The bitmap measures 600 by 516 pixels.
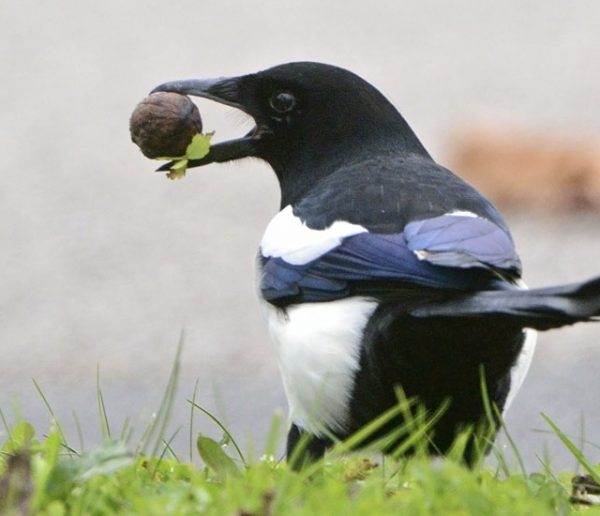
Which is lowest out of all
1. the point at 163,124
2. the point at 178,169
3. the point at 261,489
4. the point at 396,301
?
the point at 261,489

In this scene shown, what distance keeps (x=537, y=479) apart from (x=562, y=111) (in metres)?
6.89

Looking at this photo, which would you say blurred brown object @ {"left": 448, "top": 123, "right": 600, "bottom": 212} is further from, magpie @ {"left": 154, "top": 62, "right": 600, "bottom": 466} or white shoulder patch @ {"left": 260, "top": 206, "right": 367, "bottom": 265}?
white shoulder patch @ {"left": 260, "top": 206, "right": 367, "bottom": 265}

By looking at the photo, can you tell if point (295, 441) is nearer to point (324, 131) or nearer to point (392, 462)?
point (392, 462)

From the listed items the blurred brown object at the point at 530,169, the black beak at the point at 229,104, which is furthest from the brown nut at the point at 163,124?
the blurred brown object at the point at 530,169

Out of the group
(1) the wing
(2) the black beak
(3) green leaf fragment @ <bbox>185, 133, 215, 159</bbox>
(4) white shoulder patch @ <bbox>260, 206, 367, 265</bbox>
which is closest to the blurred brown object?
(2) the black beak

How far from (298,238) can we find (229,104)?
66 centimetres

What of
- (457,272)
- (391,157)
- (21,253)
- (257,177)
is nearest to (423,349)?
(457,272)

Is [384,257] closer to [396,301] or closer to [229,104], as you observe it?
[396,301]

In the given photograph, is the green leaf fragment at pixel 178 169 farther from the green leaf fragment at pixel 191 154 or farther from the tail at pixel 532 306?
the tail at pixel 532 306

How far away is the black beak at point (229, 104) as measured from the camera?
4.32 metres

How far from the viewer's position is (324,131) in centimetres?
424

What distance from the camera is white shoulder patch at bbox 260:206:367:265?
364 centimetres

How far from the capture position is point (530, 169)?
28.4 ft

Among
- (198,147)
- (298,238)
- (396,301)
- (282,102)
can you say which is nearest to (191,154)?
(198,147)
